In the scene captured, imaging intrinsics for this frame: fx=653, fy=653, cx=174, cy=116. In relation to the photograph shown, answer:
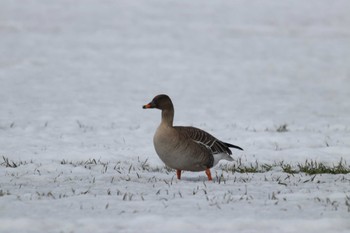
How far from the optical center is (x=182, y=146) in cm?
823

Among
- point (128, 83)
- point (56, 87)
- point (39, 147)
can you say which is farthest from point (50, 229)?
point (128, 83)

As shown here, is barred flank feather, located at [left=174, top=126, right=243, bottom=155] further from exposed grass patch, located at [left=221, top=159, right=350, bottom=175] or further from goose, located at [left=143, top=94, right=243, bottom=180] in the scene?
exposed grass patch, located at [left=221, top=159, right=350, bottom=175]

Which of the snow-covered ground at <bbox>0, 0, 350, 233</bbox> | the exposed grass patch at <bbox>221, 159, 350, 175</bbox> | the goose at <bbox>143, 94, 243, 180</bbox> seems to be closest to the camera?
the snow-covered ground at <bbox>0, 0, 350, 233</bbox>

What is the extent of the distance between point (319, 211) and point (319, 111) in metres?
12.6

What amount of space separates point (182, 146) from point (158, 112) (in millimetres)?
11167

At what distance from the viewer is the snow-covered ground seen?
273 inches

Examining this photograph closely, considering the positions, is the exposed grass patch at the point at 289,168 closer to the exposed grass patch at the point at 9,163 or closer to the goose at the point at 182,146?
the goose at the point at 182,146

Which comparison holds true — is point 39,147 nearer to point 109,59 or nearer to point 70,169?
point 70,169

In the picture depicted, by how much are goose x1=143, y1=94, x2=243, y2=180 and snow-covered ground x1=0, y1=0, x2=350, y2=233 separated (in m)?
0.30

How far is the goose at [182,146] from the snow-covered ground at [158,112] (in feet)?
0.97

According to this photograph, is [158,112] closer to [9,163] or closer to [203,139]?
[9,163]

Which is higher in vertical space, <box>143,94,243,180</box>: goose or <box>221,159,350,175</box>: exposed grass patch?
<box>143,94,243,180</box>: goose

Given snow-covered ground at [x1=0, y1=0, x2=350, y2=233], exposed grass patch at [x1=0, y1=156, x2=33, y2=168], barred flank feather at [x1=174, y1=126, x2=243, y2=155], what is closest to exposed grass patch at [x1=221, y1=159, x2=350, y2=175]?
snow-covered ground at [x1=0, y1=0, x2=350, y2=233]

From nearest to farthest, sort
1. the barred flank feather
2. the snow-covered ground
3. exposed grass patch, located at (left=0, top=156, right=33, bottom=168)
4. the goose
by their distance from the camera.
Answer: the snow-covered ground
the goose
the barred flank feather
exposed grass patch, located at (left=0, top=156, right=33, bottom=168)
